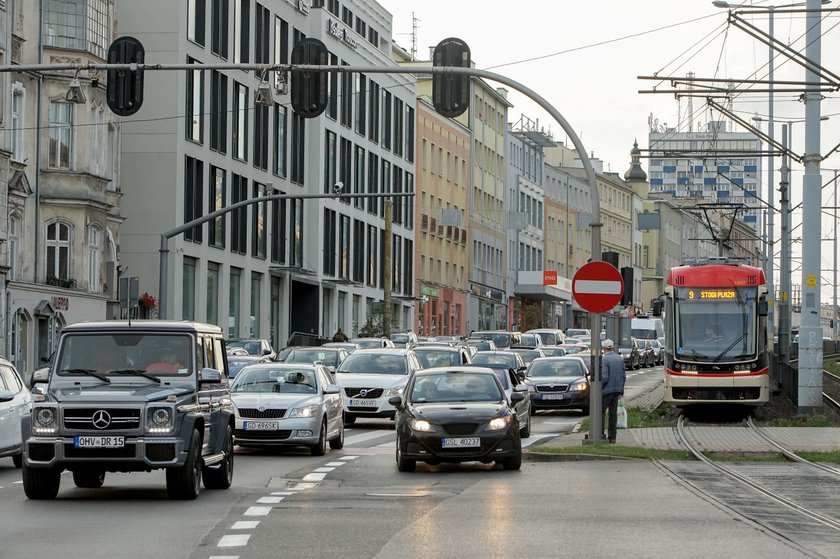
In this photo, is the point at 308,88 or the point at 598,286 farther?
the point at 598,286

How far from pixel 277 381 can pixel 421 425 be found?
5590 mm

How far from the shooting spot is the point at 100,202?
54.1m

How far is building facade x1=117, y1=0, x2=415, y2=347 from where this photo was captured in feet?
205

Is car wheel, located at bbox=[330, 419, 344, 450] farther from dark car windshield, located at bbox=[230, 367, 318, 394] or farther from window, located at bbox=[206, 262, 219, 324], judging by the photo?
window, located at bbox=[206, 262, 219, 324]

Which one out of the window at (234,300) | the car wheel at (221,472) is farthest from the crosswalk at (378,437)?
the window at (234,300)

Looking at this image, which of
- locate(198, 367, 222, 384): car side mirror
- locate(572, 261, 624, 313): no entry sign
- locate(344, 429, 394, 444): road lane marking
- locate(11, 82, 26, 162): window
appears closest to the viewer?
locate(198, 367, 222, 384): car side mirror

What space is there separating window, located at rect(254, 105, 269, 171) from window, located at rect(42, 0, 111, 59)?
1800 cm

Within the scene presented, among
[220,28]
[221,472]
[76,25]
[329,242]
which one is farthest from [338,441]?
[329,242]

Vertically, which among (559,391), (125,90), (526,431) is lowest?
(526,431)

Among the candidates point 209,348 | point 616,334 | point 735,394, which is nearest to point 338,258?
point 735,394

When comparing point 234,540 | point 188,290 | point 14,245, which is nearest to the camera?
point 234,540

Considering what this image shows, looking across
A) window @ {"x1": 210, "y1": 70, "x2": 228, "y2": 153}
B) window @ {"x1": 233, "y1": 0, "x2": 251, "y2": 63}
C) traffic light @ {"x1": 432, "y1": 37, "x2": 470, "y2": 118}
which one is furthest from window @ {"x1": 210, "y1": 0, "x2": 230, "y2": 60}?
traffic light @ {"x1": 432, "y1": 37, "x2": 470, "y2": 118}

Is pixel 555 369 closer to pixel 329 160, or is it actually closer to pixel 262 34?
pixel 262 34

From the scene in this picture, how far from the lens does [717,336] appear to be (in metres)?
38.2
